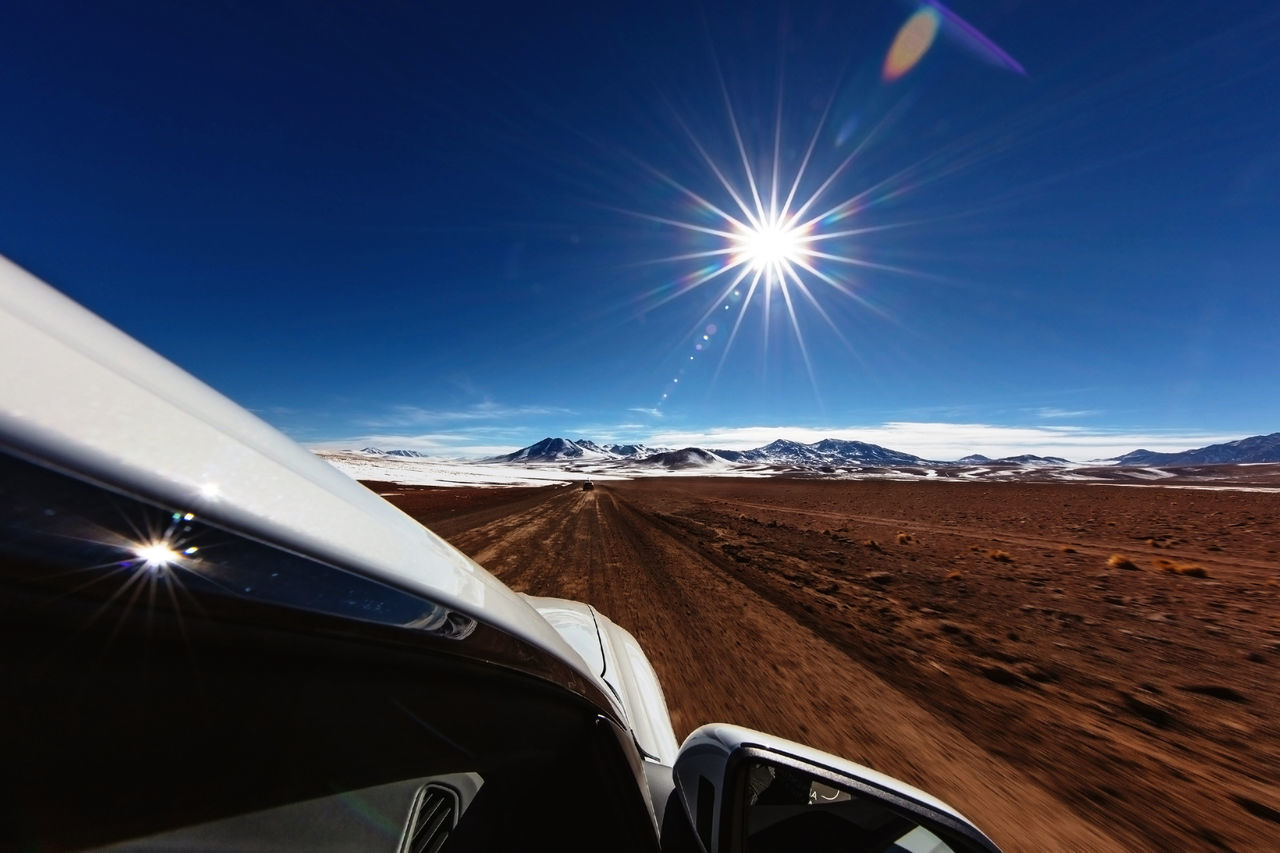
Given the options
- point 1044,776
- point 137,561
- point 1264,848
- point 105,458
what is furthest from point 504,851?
point 1264,848

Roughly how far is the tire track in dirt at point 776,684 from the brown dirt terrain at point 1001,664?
2cm

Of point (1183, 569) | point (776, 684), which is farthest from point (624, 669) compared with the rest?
point (1183, 569)

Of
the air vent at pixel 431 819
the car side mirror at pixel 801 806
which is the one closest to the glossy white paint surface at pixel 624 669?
the car side mirror at pixel 801 806

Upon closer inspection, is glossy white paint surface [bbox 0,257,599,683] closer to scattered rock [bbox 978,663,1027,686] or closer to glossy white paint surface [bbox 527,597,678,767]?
glossy white paint surface [bbox 527,597,678,767]

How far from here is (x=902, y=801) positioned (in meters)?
1.36

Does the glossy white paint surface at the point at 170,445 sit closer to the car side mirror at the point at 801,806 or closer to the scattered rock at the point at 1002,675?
the car side mirror at the point at 801,806

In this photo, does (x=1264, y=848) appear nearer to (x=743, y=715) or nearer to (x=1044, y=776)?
(x=1044, y=776)

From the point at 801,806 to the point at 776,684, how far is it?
10.4 feet

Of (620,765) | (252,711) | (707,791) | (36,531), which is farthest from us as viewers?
(707,791)

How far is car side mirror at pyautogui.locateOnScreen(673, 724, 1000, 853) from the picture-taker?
4.42ft

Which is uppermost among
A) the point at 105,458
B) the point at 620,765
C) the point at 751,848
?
the point at 105,458

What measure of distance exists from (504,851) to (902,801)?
1.14m

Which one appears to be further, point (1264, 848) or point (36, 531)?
point (1264, 848)

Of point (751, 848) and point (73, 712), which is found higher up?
point (73, 712)
